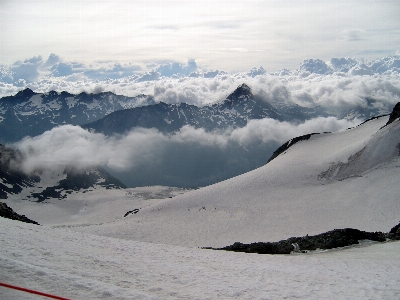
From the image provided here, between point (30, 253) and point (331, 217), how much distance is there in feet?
107

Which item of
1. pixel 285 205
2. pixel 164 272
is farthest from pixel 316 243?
pixel 285 205

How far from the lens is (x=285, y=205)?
41.7 m

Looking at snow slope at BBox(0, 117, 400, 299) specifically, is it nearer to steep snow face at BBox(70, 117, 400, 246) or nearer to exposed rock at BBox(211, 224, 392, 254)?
steep snow face at BBox(70, 117, 400, 246)

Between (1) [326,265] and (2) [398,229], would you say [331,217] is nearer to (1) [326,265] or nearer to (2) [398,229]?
(2) [398,229]

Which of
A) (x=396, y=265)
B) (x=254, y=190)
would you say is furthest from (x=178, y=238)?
(x=396, y=265)

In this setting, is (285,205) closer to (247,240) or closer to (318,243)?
(247,240)

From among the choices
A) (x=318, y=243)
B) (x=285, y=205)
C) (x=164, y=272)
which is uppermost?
(x=285, y=205)

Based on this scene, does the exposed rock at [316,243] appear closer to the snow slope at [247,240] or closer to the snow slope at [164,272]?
the snow slope at [247,240]

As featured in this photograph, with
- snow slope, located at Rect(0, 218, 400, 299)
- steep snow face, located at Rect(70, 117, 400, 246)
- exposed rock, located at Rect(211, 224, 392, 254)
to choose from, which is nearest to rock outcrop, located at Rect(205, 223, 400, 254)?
exposed rock, located at Rect(211, 224, 392, 254)

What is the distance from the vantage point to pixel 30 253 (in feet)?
41.7

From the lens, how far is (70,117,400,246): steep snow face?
34.8 metres

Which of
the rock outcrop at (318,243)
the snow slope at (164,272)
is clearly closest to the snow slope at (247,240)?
the snow slope at (164,272)

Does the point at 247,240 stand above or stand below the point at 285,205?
below

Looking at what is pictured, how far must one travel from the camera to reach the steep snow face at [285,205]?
34.8 meters
